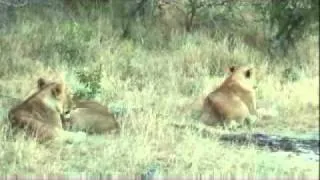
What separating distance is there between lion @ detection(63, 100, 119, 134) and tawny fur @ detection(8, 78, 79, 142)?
5cm

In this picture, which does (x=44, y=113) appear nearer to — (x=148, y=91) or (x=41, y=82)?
(x=41, y=82)

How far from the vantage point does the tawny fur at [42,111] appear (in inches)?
161

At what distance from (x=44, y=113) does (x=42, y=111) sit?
13mm

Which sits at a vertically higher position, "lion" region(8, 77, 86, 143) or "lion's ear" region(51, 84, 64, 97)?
"lion's ear" region(51, 84, 64, 97)

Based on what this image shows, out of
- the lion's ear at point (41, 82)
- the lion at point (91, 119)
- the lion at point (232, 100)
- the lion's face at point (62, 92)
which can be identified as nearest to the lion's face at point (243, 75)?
the lion at point (232, 100)

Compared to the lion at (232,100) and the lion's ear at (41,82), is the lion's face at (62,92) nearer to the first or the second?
the lion's ear at (41,82)

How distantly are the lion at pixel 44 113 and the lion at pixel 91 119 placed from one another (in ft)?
0.15

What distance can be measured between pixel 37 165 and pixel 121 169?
0.33 metres

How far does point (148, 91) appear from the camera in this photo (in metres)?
4.06

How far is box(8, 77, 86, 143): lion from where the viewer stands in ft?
13.3

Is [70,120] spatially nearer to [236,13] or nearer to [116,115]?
[116,115]

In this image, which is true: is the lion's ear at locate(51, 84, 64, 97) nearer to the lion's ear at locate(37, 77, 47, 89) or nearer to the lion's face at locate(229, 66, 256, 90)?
the lion's ear at locate(37, 77, 47, 89)

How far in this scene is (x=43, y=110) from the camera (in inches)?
167

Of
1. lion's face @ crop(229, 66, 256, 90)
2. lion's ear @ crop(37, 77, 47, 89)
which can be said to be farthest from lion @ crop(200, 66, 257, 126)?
lion's ear @ crop(37, 77, 47, 89)
